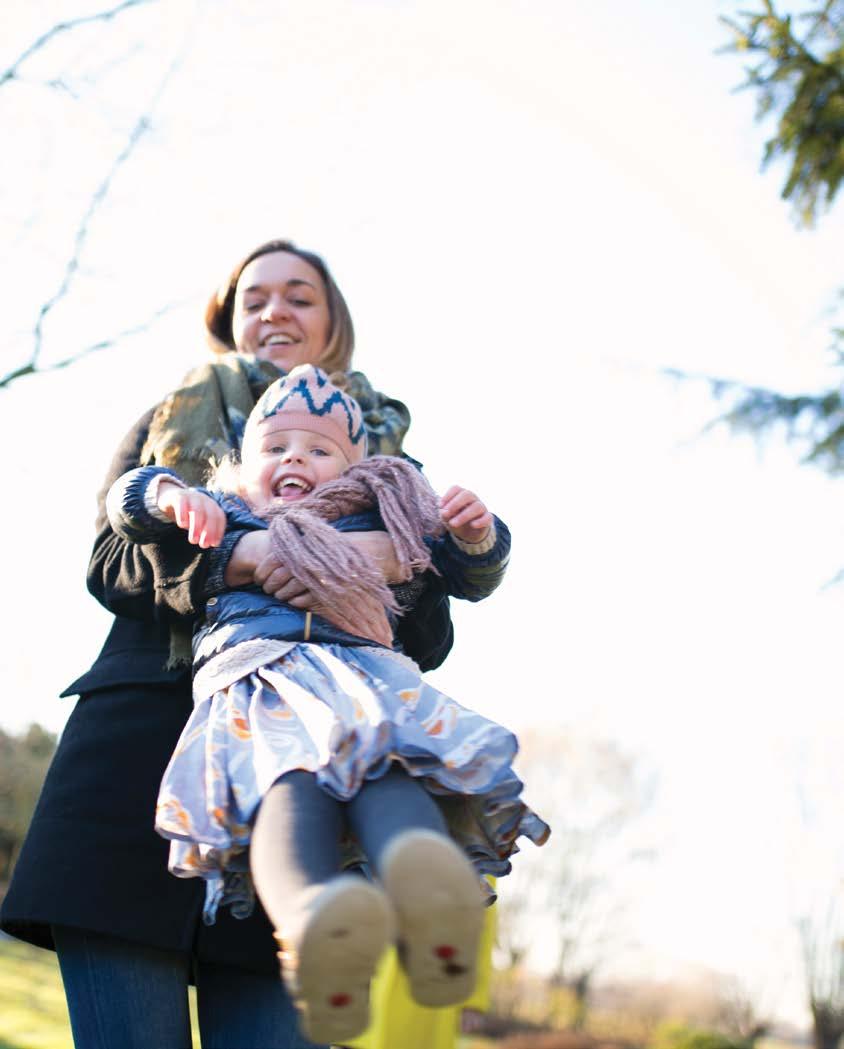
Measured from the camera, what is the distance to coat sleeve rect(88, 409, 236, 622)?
1.74 meters

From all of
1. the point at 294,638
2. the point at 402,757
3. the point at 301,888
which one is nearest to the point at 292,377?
the point at 294,638

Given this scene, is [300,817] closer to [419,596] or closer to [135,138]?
[419,596]

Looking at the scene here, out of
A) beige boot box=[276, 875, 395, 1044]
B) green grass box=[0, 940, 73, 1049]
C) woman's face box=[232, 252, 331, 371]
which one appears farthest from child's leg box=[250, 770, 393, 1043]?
green grass box=[0, 940, 73, 1049]

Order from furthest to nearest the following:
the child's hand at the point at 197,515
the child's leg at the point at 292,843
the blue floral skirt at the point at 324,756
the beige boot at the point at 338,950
→ the child's hand at the point at 197,515, the blue floral skirt at the point at 324,756, the child's leg at the point at 292,843, the beige boot at the point at 338,950

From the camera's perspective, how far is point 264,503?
1.89 m

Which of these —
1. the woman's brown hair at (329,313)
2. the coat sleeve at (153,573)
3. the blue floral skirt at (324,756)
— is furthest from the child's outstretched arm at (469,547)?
the woman's brown hair at (329,313)

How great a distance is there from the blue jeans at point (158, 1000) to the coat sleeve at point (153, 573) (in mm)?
550

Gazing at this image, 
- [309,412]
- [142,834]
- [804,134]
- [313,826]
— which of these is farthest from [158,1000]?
[804,134]

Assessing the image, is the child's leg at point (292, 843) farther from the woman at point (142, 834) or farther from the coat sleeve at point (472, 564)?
the coat sleeve at point (472, 564)

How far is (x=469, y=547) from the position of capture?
1766 millimetres

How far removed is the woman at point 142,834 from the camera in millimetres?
1732

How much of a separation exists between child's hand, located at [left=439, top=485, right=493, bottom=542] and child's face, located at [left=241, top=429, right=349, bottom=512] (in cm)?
27

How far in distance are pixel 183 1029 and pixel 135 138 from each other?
9.72 feet

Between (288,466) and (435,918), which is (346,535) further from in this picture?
(435,918)
